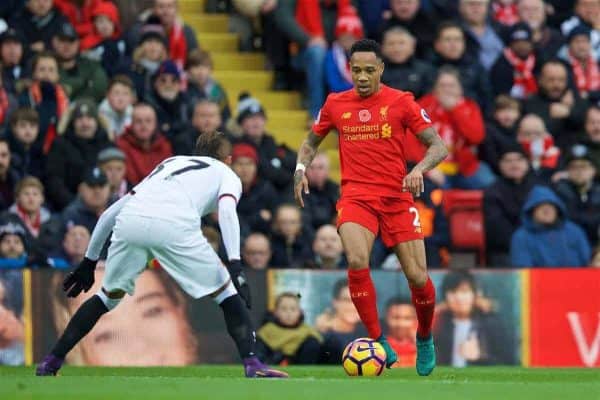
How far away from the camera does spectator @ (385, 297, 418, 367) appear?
17781mm

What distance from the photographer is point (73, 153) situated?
62.4 ft

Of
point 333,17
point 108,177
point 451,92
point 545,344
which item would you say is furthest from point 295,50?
point 545,344

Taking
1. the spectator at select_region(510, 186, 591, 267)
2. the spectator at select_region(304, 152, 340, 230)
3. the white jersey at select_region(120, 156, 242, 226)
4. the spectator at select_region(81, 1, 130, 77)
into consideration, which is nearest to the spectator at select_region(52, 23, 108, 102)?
the spectator at select_region(81, 1, 130, 77)

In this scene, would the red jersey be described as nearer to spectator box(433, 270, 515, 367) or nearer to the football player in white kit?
the football player in white kit

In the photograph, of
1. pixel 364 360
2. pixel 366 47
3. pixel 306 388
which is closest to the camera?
pixel 306 388

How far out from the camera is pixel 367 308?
545 inches

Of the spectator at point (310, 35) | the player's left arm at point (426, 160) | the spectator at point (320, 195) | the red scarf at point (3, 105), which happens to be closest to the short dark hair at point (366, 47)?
the player's left arm at point (426, 160)

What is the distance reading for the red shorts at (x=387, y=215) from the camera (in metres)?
13.9

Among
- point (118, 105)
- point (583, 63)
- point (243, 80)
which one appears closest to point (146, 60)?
point (118, 105)

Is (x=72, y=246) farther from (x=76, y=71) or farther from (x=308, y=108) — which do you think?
(x=308, y=108)

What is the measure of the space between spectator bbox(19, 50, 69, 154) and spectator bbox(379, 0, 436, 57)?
4525mm

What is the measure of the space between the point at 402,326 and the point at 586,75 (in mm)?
6312

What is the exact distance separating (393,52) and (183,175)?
842 cm

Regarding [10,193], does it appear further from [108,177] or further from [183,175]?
[183,175]
